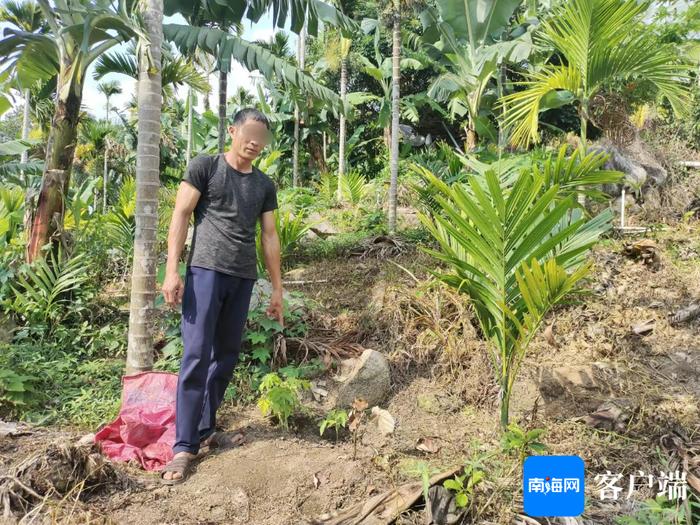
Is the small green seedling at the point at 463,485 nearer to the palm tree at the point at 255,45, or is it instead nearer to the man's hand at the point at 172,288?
the man's hand at the point at 172,288

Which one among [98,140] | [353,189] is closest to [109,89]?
[98,140]

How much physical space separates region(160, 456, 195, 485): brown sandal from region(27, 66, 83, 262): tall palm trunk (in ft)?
10.6

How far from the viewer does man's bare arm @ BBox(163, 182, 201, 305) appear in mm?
2809

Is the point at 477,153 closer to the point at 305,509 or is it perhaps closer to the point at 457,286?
the point at 457,286

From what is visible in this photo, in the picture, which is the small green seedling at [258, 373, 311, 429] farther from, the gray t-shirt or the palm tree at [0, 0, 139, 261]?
the palm tree at [0, 0, 139, 261]

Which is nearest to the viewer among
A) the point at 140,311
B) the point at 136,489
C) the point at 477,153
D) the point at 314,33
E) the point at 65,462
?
the point at 65,462

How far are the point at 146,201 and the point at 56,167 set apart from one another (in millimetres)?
1897

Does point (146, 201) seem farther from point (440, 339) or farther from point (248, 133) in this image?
point (440, 339)

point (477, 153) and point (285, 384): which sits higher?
point (477, 153)

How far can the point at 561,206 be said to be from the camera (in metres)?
2.62

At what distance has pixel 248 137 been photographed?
9.52 feet

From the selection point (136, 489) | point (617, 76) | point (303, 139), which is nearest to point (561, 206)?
point (136, 489)

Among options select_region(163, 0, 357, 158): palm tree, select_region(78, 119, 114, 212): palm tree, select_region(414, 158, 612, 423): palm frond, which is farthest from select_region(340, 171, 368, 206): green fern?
select_region(78, 119, 114, 212): palm tree

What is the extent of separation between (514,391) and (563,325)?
1.06 meters
